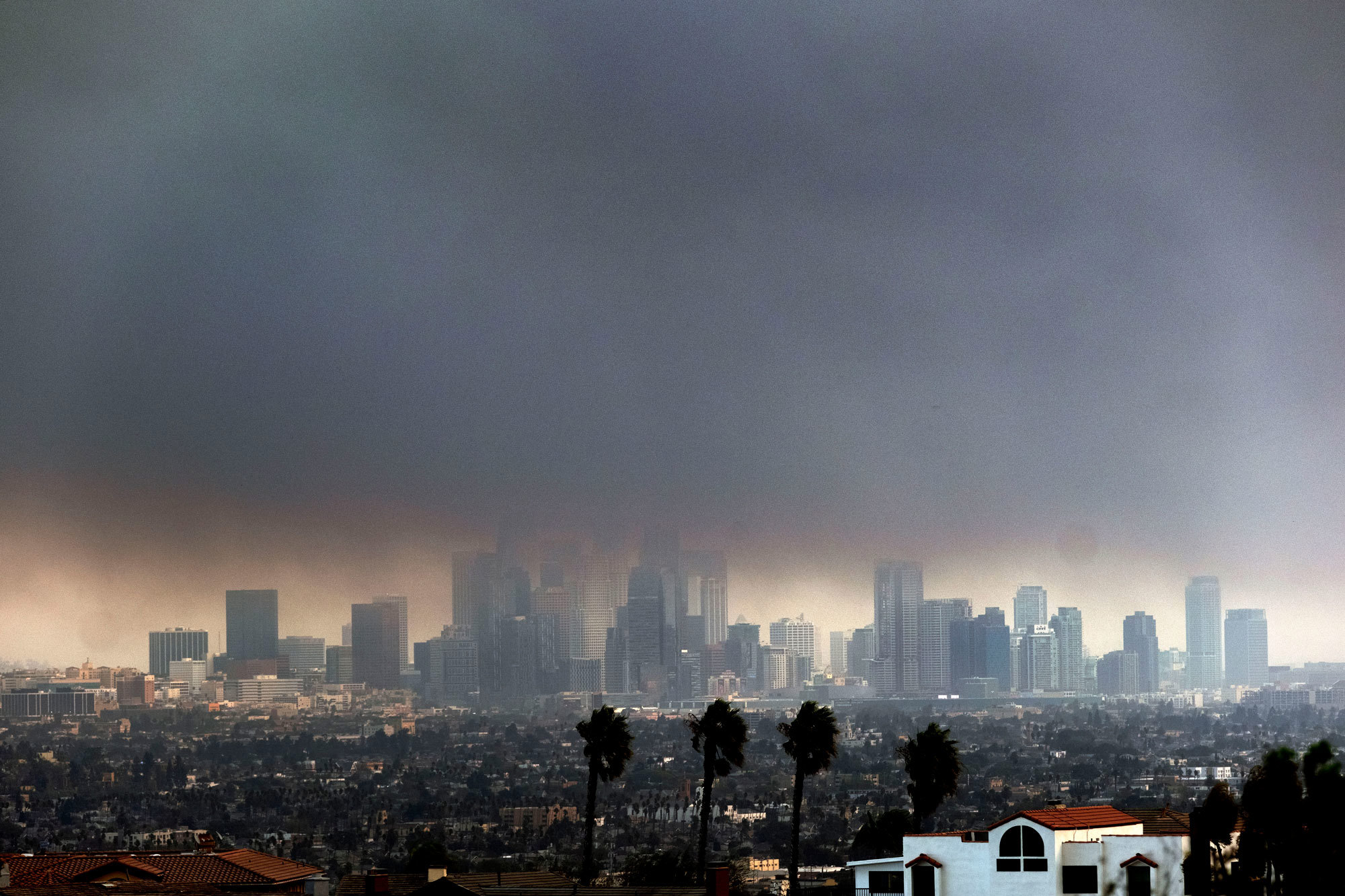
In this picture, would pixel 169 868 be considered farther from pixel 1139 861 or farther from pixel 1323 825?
pixel 1323 825

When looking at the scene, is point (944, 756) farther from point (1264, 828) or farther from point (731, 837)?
point (731, 837)

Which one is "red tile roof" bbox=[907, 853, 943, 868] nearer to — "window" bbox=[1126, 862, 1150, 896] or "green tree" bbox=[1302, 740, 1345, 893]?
"window" bbox=[1126, 862, 1150, 896]

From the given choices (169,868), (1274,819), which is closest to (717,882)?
(1274,819)

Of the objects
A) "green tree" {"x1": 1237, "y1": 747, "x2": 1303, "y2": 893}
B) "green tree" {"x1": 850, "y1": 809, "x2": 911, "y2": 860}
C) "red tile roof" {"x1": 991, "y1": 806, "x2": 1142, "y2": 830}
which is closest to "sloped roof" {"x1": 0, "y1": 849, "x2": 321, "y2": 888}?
"red tile roof" {"x1": 991, "y1": 806, "x2": 1142, "y2": 830}

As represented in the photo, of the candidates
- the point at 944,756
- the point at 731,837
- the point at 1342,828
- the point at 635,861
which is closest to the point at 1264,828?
the point at 1342,828

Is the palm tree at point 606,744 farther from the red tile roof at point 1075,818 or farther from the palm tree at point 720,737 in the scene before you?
the red tile roof at point 1075,818

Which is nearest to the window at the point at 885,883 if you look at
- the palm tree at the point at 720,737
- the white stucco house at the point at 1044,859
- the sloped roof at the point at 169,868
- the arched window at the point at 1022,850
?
the white stucco house at the point at 1044,859
